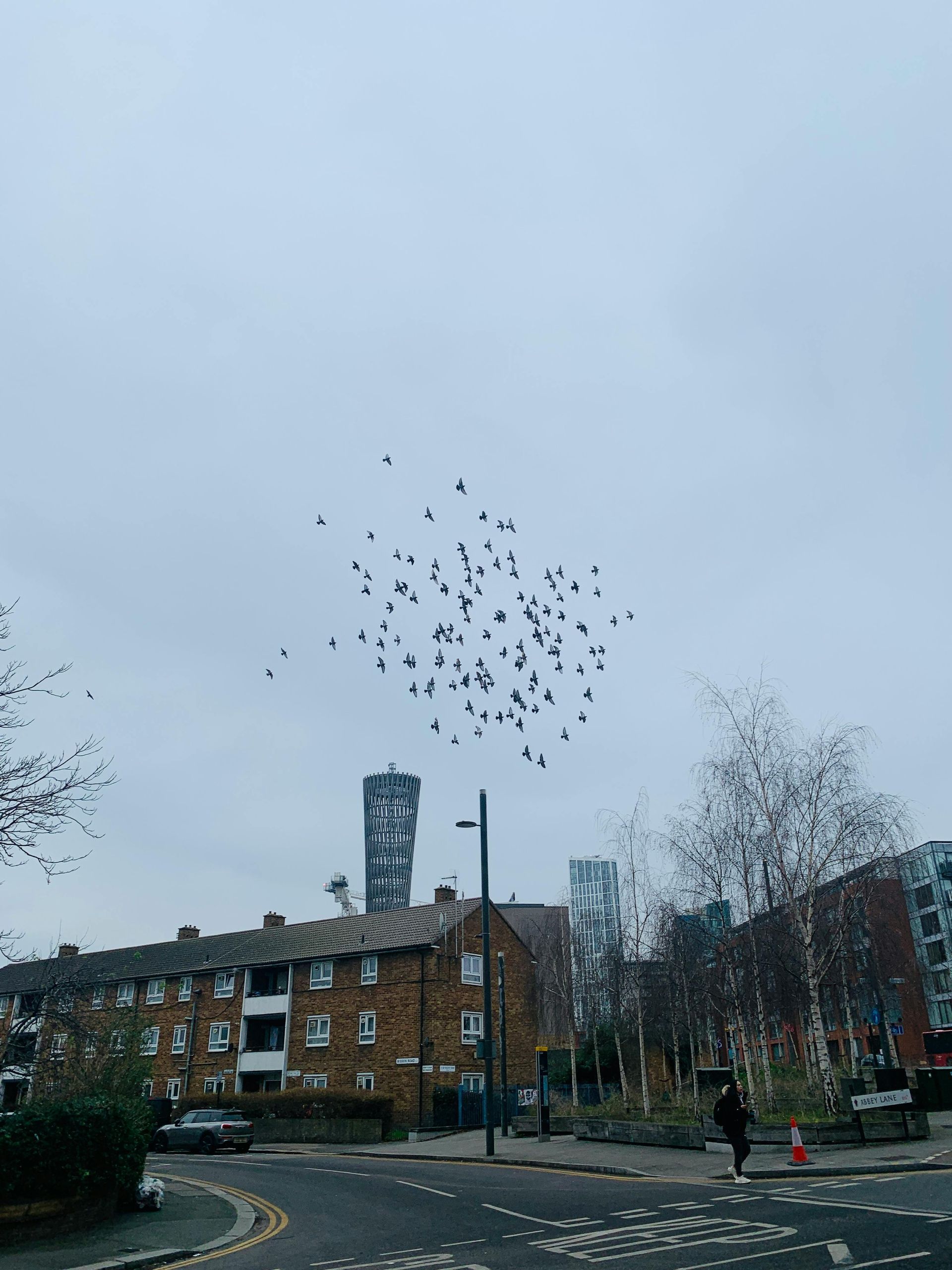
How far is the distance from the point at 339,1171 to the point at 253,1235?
10.8 metres

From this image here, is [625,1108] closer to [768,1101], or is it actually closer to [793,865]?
[768,1101]

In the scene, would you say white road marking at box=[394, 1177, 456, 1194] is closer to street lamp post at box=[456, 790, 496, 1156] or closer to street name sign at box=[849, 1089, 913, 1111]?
street lamp post at box=[456, 790, 496, 1156]

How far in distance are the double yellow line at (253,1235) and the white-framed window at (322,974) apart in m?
27.5

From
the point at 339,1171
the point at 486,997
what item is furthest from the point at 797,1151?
the point at 339,1171

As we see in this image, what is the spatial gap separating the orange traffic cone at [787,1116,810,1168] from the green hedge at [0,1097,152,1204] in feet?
37.5

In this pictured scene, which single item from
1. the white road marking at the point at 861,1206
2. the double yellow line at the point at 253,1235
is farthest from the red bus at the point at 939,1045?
the white road marking at the point at 861,1206

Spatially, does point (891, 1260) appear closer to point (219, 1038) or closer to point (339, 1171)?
point (339, 1171)

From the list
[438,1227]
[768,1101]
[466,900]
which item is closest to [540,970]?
[466,900]

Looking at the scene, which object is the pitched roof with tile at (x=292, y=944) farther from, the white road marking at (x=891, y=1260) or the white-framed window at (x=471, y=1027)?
the white road marking at (x=891, y=1260)

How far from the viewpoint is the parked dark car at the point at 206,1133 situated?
33.9 m

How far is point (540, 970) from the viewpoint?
55.7 metres

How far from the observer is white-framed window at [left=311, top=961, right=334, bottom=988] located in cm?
4859

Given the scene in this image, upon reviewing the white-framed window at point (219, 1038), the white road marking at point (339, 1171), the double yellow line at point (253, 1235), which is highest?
the white-framed window at point (219, 1038)

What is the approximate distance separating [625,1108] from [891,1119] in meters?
11.2
